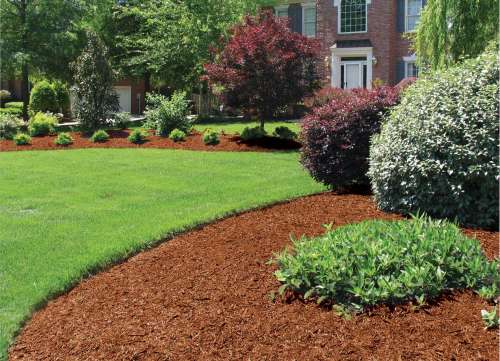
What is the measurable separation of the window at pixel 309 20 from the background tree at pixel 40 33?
1076 centimetres

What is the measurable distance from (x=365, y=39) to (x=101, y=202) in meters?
20.8

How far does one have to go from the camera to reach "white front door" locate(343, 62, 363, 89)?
26.7m

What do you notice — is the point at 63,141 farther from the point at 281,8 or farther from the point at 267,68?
the point at 281,8

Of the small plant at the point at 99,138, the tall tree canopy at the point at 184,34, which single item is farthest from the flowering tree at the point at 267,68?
the tall tree canopy at the point at 184,34

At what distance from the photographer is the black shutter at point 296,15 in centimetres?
2789

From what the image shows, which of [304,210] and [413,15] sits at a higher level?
[413,15]

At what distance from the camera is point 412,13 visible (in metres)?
25.7

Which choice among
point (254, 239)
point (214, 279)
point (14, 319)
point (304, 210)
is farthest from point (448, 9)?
point (14, 319)

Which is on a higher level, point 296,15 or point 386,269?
point 296,15

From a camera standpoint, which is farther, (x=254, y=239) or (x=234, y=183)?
(x=234, y=183)

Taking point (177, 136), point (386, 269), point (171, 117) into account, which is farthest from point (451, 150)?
point (171, 117)

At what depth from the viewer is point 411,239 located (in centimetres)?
404

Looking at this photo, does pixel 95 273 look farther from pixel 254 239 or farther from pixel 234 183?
pixel 234 183

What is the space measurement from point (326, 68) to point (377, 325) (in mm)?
24364
